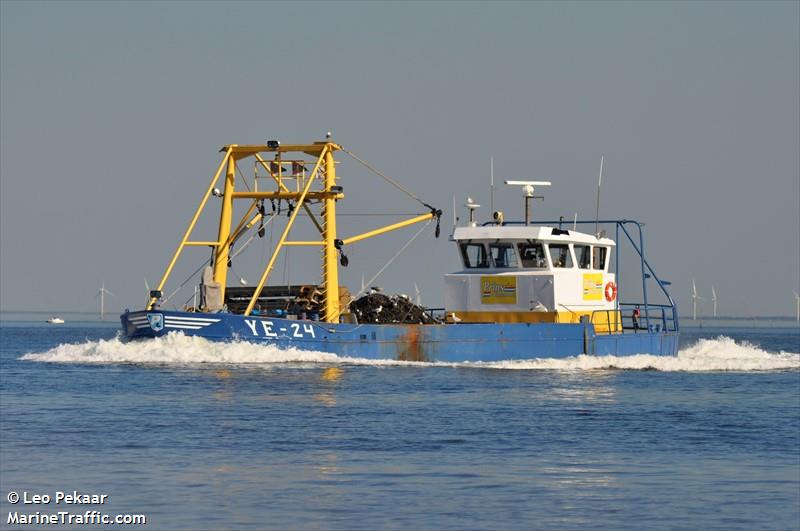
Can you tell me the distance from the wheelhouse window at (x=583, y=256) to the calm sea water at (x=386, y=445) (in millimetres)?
9325

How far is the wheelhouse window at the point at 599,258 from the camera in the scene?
5516 centimetres

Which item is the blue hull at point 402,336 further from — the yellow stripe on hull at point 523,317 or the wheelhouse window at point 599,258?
the wheelhouse window at point 599,258

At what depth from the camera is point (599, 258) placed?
55594mm

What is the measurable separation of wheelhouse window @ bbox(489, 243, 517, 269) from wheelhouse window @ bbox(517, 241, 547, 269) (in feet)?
1.09

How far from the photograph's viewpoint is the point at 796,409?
35.8 meters

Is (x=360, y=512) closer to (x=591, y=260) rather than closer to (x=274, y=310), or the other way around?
(x=274, y=310)

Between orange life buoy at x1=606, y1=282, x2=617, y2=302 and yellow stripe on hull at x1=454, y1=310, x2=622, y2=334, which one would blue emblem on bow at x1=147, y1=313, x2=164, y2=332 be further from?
orange life buoy at x1=606, y1=282, x2=617, y2=302

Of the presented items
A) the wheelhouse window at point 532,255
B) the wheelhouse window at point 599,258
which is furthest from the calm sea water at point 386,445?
the wheelhouse window at point 599,258

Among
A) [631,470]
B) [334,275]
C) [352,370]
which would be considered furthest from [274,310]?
[631,470]

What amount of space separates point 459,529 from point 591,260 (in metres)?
37.8

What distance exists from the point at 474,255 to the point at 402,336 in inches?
231

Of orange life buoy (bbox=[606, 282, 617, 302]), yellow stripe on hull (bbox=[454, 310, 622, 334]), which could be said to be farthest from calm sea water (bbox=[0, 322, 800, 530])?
orange life buoy (bbox=[606, 282, 617, 302])

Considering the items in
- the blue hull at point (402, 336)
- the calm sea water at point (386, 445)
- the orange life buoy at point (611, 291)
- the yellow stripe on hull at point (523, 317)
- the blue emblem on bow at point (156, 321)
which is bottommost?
the calm sea water at point (386, 445)

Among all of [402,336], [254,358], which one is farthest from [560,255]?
[254,358]
